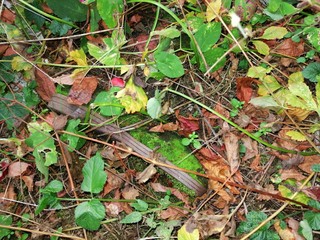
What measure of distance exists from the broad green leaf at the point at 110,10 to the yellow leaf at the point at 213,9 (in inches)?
16.2

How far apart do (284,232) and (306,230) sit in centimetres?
9

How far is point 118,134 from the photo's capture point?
6.14 feet

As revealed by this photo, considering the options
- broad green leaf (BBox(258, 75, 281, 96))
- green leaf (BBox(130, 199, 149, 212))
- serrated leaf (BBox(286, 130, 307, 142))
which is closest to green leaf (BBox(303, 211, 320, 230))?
serrated leaf (BBox(286, 130, 307, 142))

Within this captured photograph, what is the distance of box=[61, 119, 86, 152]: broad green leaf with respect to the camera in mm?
1825

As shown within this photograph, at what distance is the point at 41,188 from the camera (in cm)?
183

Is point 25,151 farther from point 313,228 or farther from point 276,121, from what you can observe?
point 313,228

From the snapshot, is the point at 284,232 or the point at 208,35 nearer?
the point at 284,232

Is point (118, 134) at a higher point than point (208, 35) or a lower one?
lower

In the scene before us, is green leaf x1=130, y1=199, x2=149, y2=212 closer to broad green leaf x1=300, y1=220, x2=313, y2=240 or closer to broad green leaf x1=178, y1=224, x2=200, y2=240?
broad green leaf x1=178, y1=224, x2=200, y2=240

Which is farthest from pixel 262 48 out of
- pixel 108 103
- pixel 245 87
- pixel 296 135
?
pixel 108 103

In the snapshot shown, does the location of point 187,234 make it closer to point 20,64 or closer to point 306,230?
point 306,230

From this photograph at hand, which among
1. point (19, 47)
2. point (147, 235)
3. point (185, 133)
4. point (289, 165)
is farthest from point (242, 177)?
point (19, 47)

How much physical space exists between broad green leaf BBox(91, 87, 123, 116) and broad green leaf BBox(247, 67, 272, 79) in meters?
0.62

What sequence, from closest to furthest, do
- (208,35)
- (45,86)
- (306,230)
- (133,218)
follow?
(306,230) → (133,218) → (208,35) → (45,86)
